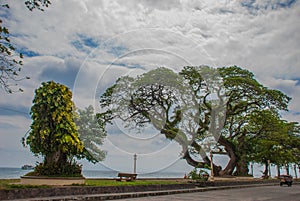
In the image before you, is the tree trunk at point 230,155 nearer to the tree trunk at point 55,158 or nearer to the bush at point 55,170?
the bush at point 55,170

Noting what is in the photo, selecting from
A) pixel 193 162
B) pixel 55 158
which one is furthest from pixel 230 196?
pixel 193 162

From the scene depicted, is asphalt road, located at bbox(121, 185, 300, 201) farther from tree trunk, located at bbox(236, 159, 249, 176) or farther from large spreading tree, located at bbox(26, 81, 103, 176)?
tree trunk, located at bbox(236, 159, 249, 176)

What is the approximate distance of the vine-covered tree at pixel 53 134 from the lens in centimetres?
1381

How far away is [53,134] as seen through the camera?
14.0 m

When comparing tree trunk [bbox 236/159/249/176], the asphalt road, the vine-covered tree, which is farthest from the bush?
tree trunk [bbox 236/159/249/176]

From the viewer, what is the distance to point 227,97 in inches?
1094

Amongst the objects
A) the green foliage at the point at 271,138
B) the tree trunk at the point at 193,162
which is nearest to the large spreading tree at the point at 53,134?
the tree trunk at the point at 193,162

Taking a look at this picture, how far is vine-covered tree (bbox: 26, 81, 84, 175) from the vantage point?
544 inches

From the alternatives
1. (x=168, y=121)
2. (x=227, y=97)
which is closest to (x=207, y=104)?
(x=227, y=97)

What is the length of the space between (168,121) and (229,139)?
7.74 metres

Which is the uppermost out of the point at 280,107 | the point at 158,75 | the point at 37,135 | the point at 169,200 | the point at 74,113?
the point at 158,75

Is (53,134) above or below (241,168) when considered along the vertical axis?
above

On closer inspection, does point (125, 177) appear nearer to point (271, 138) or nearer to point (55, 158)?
point (55, 158)

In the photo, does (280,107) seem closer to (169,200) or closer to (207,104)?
(207,104)
